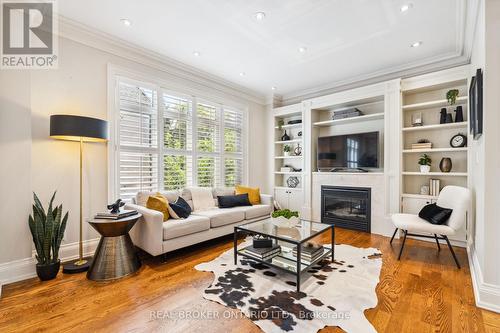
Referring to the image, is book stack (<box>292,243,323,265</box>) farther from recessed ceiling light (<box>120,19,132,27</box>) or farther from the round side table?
recessed ceiling light (<box>120,19,132,27</box>)

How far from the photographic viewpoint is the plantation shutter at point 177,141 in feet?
12.6

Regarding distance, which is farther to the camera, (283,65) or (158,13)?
(283,65)

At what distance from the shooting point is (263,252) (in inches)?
98.0

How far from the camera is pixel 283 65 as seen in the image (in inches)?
155

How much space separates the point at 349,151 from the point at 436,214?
1848 millimetres

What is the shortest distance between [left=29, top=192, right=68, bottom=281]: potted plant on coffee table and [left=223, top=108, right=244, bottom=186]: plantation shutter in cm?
282

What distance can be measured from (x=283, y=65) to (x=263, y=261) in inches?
122

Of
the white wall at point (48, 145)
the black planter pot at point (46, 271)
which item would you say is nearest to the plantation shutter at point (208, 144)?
the white wall at point (48, 145)

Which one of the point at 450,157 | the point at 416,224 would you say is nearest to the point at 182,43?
the point at 416,224

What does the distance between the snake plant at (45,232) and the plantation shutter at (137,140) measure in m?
0.88

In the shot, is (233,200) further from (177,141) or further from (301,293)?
(301,293)

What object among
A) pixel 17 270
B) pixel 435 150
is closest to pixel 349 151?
pixel 435 150

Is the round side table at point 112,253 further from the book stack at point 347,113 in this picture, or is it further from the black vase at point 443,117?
the black vase at point 443,117

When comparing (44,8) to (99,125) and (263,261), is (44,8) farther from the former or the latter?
(263,261)
